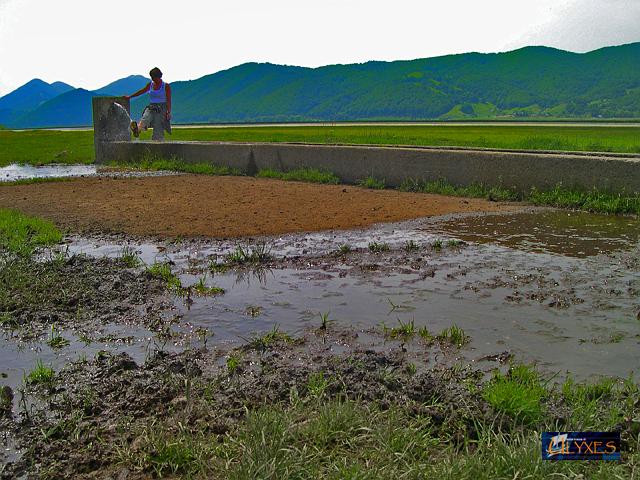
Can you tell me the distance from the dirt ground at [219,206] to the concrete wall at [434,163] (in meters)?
0.62

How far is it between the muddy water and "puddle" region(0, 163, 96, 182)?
340 inches

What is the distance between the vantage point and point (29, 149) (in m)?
25.7

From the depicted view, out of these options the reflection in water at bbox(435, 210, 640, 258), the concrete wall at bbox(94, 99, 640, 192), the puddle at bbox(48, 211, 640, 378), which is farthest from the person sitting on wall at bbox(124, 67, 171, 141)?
the reflection in water at bbox(435, 210, 640, 258)

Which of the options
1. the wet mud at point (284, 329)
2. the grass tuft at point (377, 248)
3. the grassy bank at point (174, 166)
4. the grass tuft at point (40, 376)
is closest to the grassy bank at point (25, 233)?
the wet mud at point (284, 329)

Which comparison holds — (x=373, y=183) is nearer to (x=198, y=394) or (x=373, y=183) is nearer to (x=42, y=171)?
(x=198, y=394)

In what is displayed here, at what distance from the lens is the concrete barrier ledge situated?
9.95 metres

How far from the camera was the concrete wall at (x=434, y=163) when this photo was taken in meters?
9.95

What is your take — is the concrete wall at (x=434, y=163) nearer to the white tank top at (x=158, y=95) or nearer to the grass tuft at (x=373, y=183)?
the grass tuft at (x=373, y=183)

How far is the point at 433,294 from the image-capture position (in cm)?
572

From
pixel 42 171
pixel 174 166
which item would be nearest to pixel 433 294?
pixel 174 166

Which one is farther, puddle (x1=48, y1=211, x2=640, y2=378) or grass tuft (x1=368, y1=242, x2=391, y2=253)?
grass tuft (x1=368, y1=242, x2=391, y2=253)

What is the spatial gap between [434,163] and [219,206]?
3991mm

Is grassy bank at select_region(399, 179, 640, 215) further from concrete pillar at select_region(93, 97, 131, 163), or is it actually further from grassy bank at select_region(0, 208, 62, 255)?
concrete pillar at select_region(93, 97, 131, 163)

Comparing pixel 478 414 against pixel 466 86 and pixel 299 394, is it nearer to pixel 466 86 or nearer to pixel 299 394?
pixel 299 394
